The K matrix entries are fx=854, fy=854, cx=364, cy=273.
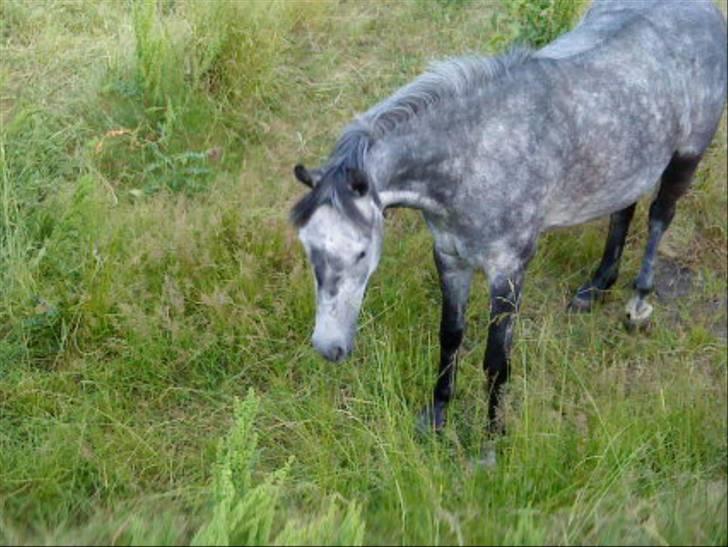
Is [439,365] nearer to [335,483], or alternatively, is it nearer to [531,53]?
[335,483]

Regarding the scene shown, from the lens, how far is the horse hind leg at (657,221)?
169 inches

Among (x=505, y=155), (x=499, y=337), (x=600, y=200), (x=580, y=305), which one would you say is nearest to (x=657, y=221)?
(x=580, y=305)

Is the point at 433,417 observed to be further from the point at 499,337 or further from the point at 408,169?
the point at 408,169

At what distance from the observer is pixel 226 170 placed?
5.10 metres

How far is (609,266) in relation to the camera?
15.1 ft

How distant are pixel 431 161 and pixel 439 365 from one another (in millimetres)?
1068

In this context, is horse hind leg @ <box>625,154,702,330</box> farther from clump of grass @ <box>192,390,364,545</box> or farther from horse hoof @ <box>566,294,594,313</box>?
clump of grass @ <box>192,390,364,545</box>

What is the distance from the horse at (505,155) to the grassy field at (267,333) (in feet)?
1.29

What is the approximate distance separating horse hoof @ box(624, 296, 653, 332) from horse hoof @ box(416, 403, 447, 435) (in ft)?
4.10

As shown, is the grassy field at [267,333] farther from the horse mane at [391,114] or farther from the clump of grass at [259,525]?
the horse mane at [391,114]

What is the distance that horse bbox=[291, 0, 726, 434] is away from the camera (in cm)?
297

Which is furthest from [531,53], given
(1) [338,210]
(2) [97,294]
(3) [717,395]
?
(2) [97,294]

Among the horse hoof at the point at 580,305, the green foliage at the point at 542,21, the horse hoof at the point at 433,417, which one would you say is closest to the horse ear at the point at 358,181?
the horse hoof at the point at 433,417

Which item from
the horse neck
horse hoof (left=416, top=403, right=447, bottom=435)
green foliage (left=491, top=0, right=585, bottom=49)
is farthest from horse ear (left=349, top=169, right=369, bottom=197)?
green foliage (left=491, top=0, right=585, bottom=49)
